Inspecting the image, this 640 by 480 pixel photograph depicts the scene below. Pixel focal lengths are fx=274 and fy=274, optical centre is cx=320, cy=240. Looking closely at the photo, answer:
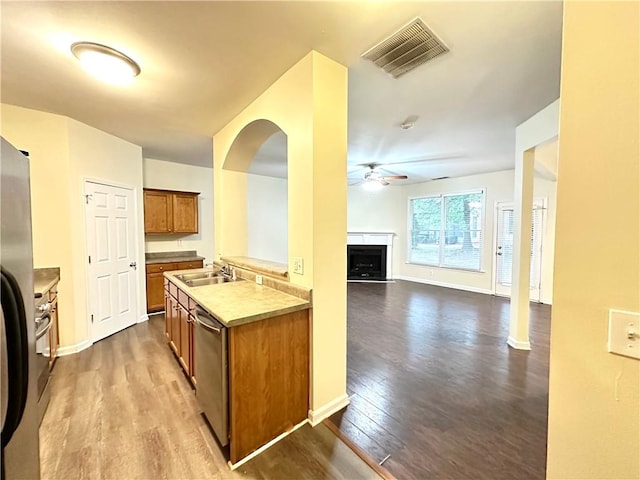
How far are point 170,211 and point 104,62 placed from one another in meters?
3.06

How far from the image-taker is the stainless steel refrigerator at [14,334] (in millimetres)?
820

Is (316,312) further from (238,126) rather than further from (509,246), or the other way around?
(509,246)

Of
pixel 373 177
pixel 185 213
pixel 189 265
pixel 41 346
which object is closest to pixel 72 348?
pixel 41 346

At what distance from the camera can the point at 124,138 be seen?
367 centimetres

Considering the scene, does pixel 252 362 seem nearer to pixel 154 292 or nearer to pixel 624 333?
pixel 624 333

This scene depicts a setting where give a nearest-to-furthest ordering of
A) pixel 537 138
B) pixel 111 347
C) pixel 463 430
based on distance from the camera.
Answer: pixel 463 430
pixel 537 138
pixel 111 347

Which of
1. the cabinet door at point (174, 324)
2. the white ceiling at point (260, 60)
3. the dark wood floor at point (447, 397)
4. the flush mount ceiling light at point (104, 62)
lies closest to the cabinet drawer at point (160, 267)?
the cabinet door at point (174, 324)

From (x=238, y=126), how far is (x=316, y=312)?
2.11 m

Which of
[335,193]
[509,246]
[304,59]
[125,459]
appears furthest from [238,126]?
[509,246]

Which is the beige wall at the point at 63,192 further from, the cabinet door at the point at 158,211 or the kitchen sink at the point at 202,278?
the kitchen sink at the point at 202,278

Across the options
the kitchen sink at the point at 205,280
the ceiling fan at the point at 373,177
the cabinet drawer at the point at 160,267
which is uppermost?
the ceiling fan at the point at 373,177

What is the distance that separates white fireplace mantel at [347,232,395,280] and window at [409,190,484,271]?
1.83ft

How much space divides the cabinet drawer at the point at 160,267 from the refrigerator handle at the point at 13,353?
383 cm

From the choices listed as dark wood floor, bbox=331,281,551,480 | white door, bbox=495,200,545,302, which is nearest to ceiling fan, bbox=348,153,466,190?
white door, bbox=495,200,545,302
